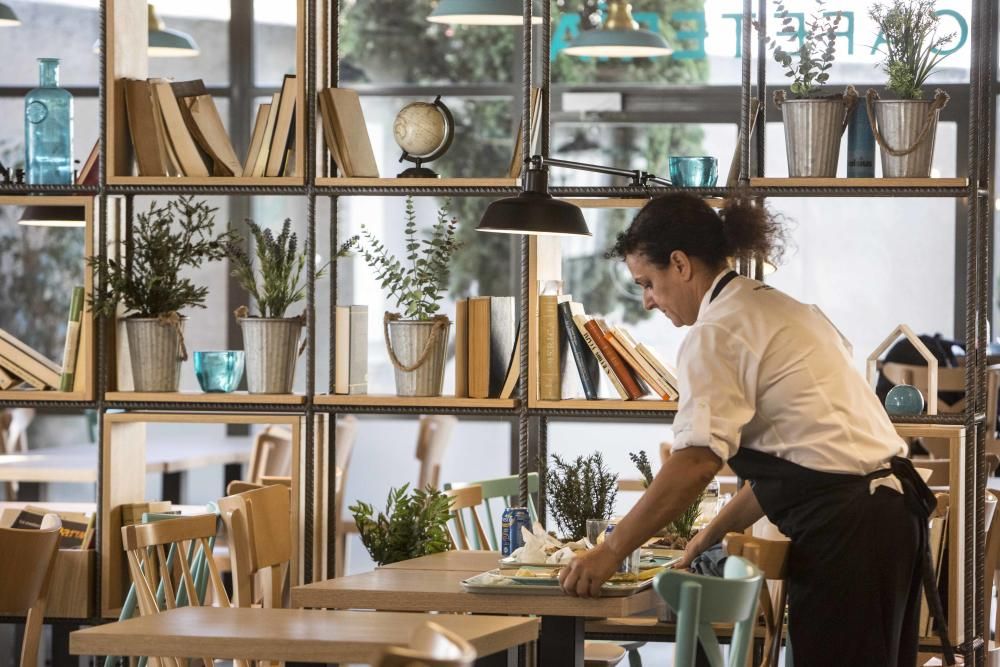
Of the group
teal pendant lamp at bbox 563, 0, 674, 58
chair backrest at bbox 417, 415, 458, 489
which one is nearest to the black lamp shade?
teal pendant lamp at bbox 563, 0, 674, 58

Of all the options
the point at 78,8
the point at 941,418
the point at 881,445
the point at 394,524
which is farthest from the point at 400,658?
the point at 78,8

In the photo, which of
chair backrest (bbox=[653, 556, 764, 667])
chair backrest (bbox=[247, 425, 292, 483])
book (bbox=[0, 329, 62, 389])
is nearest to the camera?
chair backrest (bbox=[653, 556, 764, 667])

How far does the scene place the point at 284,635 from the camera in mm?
2318

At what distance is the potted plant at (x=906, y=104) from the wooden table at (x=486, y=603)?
4.84 ft

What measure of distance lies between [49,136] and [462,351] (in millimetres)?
1336

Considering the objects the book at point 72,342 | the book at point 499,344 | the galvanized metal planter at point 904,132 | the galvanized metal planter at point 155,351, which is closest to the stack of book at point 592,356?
the book at point 499,344

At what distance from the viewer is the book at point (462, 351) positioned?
3.89m

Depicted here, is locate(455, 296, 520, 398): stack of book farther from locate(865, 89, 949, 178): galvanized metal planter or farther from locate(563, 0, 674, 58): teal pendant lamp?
locate(563, 0, 674, 58): teal pendant lamp

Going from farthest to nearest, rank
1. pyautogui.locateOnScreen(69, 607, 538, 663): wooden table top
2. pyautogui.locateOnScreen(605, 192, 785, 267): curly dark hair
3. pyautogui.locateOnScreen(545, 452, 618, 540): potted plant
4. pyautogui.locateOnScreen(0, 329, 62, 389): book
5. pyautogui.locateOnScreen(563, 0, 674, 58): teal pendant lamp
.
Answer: pyautogui.locateOnScreen(563, 0, 674, 58): teal pendant lamp, pyautogui.locateOnScreen(0, 329, 62, 389): book, pyautogui.locateOnScreen(545, 452, 618, 540): potted plant, pyautogui.locateOnScreen(605, 192, 785, 267): curly dark hair, pyautogui.locateOnScreen(69, 607, 538, 663): wooden table top

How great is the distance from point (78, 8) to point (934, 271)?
476cm

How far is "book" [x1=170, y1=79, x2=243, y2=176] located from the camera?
4.00 m

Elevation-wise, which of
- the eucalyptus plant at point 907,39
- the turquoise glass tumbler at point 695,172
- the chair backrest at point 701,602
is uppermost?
the eucalyptus plant at point 907,39

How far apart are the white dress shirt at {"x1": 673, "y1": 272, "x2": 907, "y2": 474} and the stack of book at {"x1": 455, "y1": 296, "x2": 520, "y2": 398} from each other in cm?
115

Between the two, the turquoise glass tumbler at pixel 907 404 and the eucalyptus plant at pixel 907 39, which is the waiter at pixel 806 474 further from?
the eucalyptus plant at pixel 907 39
